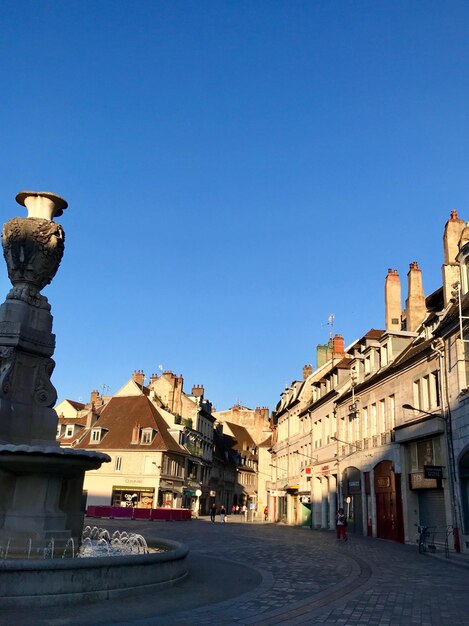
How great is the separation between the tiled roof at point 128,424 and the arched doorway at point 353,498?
2196 centimetres

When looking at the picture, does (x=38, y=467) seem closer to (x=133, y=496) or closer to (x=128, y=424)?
(x=133, y=496)

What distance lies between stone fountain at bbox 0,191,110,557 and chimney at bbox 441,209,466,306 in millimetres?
18143

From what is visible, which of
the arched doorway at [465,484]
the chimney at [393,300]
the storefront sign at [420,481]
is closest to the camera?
the arched doorway at [465,484]

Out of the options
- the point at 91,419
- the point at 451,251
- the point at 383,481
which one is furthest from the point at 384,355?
the point at 91,419

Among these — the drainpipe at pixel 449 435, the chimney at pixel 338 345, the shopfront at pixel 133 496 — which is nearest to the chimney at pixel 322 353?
the chimney at pixel 338 345

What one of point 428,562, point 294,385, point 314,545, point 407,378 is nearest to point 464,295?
point 407,378

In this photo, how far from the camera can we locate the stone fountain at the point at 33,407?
10.8 meters

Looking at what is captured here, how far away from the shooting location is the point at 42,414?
12.5 m

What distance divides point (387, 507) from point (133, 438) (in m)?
30.9

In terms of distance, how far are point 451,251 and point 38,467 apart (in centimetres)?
2212

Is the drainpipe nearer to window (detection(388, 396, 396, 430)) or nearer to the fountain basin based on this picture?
window (detection(388, 396, 396, 430))

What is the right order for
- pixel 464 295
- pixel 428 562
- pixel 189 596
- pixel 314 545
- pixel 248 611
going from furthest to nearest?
pixel 314 545, pixel 464 295, pixel 428 562, pixel 189 596, pixel 248 611

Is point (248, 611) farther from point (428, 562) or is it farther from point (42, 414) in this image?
point (428, 562)

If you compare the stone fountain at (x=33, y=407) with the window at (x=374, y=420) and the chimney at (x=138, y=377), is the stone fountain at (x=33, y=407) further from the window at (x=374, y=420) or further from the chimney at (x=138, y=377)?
the chimney at (x=138, y=377)
